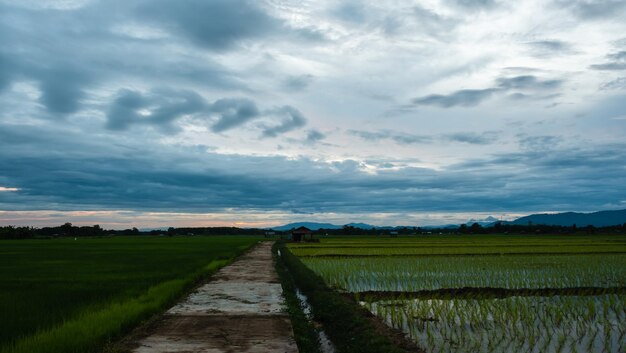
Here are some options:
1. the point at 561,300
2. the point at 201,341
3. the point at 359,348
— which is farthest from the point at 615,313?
the point at 201,341

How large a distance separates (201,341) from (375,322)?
11.4ft

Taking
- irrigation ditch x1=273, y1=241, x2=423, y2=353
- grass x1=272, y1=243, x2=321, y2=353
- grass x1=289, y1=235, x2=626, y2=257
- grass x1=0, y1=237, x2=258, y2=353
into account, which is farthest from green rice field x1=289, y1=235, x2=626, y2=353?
grass x1=289, y1=235, x2=626, y2=257

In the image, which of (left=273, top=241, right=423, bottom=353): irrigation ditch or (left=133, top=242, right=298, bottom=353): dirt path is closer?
(left=273, top=241, right=423, bottom=353): irrigation ditch

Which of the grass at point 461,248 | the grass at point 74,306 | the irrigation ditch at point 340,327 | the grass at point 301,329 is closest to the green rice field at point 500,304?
the irrigation ditch at point 340,327

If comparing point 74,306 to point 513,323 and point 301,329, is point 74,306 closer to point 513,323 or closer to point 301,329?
point 301,329

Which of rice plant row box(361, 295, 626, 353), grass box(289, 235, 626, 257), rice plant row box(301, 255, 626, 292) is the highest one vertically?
grass box(289, 235, 626, 257)

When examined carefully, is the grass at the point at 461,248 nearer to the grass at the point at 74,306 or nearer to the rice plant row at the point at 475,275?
the rice plant row at the point at 475,275

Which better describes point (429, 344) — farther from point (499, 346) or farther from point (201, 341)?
point (201, 341)

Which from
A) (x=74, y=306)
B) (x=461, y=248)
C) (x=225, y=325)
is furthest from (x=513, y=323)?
(x=461, y=248)

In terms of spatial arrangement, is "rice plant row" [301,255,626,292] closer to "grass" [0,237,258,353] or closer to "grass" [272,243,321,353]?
"grass" [272,243,321,353]

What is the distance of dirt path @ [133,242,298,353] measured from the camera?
748 cm

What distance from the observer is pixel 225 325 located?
29.9 feet

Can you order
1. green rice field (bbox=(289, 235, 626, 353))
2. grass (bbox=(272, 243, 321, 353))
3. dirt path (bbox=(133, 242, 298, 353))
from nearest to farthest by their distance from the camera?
1. dirt path (bbox=(133, 242, 298, 353))
2. grass (bbox=(272, 243, 321, 353))
3. green rice field (bbox=(289, 235, 626, 353))

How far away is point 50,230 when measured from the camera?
13238 centimetres
